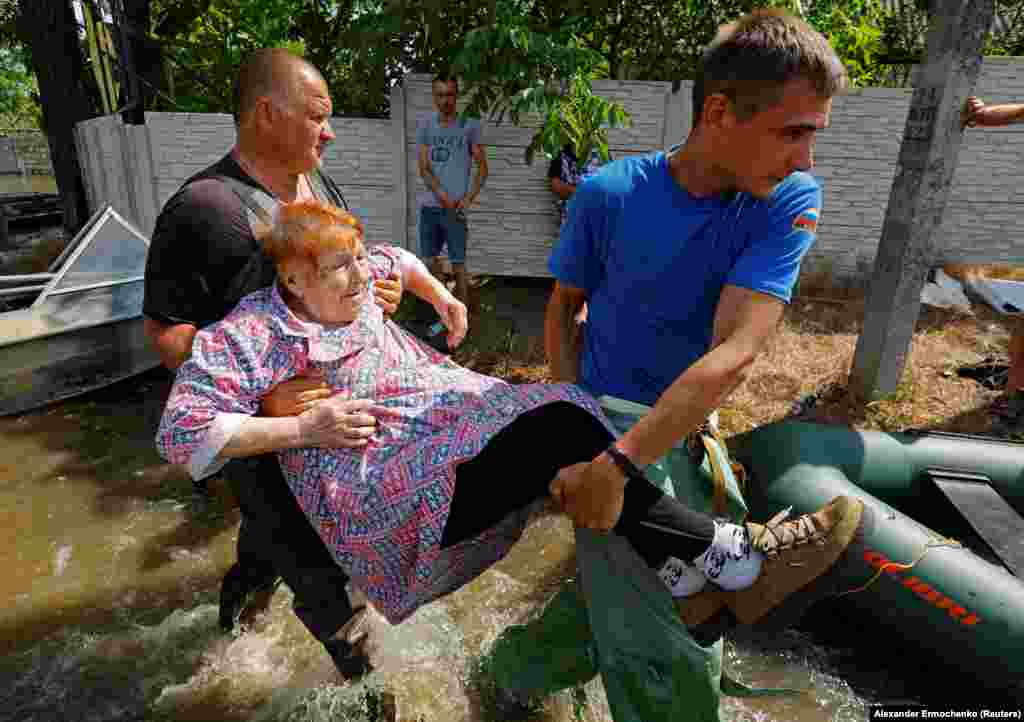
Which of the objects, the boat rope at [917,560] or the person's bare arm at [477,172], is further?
the person's bare arm at [477,172]

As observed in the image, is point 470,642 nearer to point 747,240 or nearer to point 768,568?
point 768,568

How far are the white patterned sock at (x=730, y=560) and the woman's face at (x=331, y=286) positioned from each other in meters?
1.25

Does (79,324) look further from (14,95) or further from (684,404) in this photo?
(14,95)

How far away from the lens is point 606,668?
169 centimetres

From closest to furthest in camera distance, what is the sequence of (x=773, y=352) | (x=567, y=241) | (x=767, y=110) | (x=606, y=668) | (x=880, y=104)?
(x=767, y=110) → (x=606, y=668) → (x=567, y=241) → (x=773, y=352) → (x=880, y=104)

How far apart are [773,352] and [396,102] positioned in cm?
426

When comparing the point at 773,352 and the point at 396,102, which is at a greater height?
the point at 396,102

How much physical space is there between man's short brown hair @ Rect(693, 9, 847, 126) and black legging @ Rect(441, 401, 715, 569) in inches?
33.4

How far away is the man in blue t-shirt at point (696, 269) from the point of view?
1.49 metres

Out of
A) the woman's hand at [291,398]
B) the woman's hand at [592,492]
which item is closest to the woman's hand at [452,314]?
the woman's hand at [291,398]

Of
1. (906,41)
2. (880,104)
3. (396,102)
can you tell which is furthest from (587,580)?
(906,41)

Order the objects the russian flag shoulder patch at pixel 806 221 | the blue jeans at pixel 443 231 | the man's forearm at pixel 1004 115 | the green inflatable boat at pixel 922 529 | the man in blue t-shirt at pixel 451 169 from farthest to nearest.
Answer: the blue jeans at pixel 443 231, the man in blue t-shirt at pixel 451 169, the man's forearm at pixel 1004 115, the green inflatable boat at pixel 922 529, the russian flag shoulder patch at pixel 806 221

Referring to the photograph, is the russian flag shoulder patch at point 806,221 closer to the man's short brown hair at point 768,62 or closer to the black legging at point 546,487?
the man's short brown hair at point 768,62

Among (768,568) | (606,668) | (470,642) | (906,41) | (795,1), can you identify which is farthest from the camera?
(906,41)
